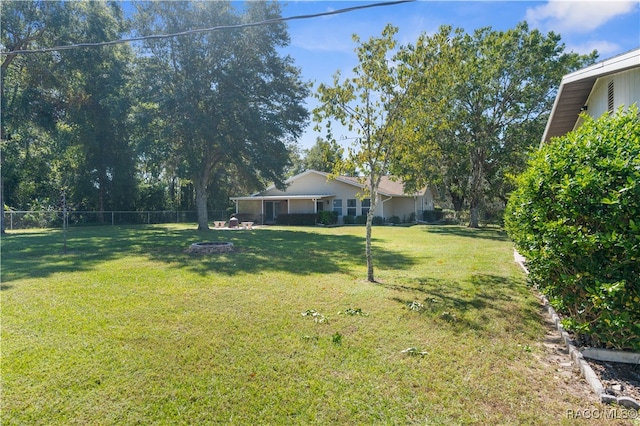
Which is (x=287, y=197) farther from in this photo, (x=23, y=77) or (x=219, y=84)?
(x=23, y=77)

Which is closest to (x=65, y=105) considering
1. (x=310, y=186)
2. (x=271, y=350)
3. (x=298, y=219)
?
(x=298, y=219)

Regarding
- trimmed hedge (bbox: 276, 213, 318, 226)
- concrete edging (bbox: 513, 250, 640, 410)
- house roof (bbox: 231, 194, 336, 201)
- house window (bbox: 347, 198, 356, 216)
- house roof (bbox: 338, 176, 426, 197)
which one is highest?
house roof (bbox: 338, 176, 426, 197)

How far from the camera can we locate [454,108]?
22.3 m

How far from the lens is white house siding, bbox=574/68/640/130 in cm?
638

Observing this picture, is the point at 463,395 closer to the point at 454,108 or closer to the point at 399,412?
the point at 399,412

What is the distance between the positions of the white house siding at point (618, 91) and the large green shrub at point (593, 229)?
2.82m

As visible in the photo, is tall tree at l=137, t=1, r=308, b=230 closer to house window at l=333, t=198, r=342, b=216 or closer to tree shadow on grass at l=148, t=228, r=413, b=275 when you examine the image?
house window at l=333, t=198, r=342, b=216

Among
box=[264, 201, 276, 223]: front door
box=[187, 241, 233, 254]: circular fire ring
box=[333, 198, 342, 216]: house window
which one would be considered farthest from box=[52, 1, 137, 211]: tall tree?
box=[333, 198, 342, 216]: house window

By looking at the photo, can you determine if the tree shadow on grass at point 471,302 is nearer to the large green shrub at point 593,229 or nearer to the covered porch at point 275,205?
the large green shrub at point 593,229

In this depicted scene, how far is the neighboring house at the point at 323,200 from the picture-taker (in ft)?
96.7

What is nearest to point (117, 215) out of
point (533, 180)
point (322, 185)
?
point (322, 185)

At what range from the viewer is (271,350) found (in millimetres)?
4055

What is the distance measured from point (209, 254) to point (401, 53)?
801cm

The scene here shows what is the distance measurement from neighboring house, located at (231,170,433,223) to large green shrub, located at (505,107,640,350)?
77.7ft
